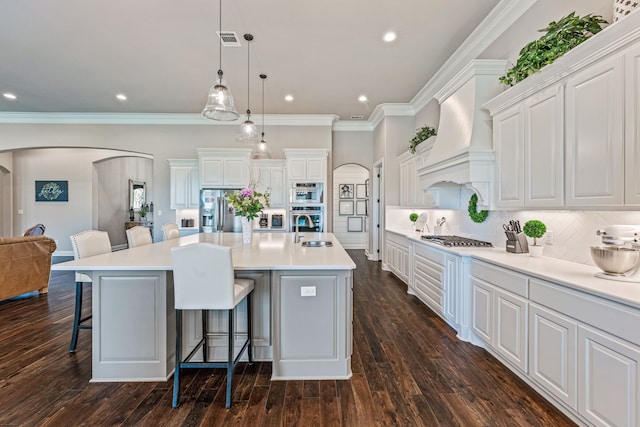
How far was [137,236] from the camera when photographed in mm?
3486

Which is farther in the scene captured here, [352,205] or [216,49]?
[352,205]

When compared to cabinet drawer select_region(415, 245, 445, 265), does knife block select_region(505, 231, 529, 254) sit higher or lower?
higher

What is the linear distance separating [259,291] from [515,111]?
2689mm

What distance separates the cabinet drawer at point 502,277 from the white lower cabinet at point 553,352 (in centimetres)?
14

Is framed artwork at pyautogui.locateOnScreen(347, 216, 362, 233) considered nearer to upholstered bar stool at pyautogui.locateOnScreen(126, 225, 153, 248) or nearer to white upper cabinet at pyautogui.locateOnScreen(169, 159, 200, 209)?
white upper cabinet at pyautogui.locateOnScreen(169, 159, 200, 209)

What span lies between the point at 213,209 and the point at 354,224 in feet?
14.9

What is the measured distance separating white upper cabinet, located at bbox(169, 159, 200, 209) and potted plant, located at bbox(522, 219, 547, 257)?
571cm

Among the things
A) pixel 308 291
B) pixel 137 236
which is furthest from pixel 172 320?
pixel 137 236

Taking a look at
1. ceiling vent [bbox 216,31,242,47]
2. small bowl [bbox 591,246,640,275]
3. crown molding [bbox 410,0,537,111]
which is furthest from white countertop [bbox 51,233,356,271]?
crown molding [bbox 410,0,537,111]

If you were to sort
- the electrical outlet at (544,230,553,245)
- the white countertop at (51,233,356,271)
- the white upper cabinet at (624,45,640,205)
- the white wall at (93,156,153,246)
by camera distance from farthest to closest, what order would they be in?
the white wall at (93,156,153,246) → the electrical outlet at (544,230,553,245) → the white countertop at (51,233,356,271) → the white upper cabinet at (624,45,640,205)

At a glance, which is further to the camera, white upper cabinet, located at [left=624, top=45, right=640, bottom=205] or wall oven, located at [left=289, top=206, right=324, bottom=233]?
wall oven, located at [left=289, top=206, right=324, bottom=233]

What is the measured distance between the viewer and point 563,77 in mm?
2029

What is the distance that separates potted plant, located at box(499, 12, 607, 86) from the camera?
6.53 feet

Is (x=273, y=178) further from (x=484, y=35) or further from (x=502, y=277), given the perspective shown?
(x=502, y=277)
